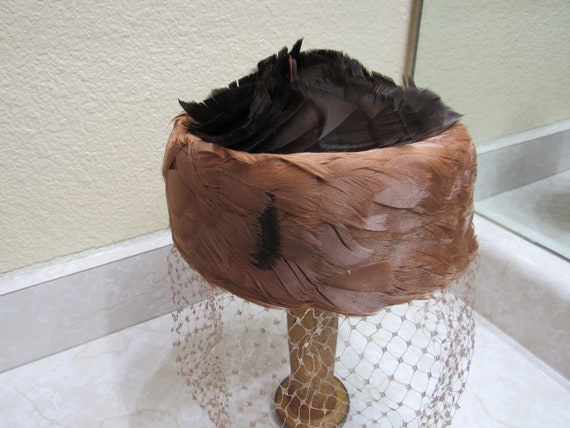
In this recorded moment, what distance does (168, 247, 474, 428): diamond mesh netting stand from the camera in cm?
47

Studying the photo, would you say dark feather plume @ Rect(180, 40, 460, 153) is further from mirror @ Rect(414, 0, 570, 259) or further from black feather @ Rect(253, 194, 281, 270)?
mirror @ Rect(414, 0, 570, 259)

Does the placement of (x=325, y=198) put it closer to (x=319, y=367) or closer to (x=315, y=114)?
(x=315, y=114)

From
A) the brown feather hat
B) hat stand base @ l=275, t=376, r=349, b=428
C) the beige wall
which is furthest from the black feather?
the beige wall

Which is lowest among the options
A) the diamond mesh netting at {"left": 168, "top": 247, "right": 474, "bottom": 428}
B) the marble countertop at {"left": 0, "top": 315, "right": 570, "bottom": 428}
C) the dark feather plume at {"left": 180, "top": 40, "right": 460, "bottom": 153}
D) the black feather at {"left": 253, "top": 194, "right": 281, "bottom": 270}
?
the marble countertop at {"left": 0, "top": 315, "right": 570, "bottom": 428}

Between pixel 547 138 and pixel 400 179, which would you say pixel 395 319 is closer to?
pixel 400 179

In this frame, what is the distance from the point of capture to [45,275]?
0.67m

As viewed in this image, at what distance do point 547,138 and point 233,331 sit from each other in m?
0.78

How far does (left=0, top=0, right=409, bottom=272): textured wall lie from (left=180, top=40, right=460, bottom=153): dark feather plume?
0.28 metres

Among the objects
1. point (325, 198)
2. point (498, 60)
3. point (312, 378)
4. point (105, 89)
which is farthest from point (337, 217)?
point (498, 60)

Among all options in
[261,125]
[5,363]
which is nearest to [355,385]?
[261,125]

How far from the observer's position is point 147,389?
633mm

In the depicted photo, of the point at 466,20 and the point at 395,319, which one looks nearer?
the point at 395,319

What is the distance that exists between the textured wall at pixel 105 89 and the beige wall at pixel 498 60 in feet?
0.60

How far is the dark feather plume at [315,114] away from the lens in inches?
14.3
